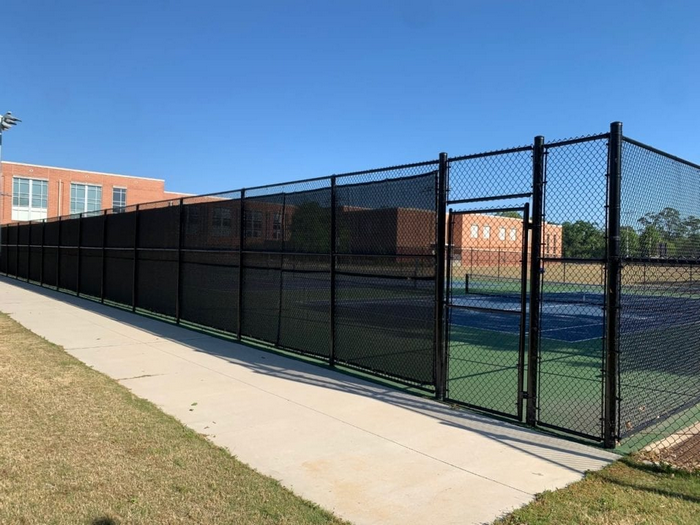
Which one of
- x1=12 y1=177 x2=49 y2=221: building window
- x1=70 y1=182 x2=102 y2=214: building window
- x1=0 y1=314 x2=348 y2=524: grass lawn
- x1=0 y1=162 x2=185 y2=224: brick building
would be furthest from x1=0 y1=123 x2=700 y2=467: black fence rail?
x1=70 y1=182 x2=102 y2=214: building window

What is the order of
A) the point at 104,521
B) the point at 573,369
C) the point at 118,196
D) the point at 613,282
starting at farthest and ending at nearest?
the point at 118,196, the point at 573,369, the point at 613,282, the point at 104,521

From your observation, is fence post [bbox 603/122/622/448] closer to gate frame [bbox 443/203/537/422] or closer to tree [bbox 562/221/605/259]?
tree [bbox 562/221/605/259]

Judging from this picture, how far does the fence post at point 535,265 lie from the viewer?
5641 mm

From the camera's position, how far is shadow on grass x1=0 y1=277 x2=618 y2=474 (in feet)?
16.4

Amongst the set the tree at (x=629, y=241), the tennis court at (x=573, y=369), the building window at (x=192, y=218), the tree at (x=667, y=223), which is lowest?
the tennis court at (x=573, y=369)

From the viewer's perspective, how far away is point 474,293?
9.01 meters

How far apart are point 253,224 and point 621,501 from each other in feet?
26.6

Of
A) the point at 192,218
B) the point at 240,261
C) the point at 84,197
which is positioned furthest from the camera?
the point at 84,197

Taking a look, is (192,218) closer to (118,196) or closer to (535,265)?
(535,265)

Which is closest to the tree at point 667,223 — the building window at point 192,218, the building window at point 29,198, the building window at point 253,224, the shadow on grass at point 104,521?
the shadow on grass at point 104,521

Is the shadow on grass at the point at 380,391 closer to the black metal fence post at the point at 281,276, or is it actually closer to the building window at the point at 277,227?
the black metal fence post at the point at 281,276

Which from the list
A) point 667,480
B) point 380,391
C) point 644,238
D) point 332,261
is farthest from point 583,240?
point 332,261

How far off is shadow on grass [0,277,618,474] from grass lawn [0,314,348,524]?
90.9 inches

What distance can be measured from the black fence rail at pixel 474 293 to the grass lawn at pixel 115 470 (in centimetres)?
308
